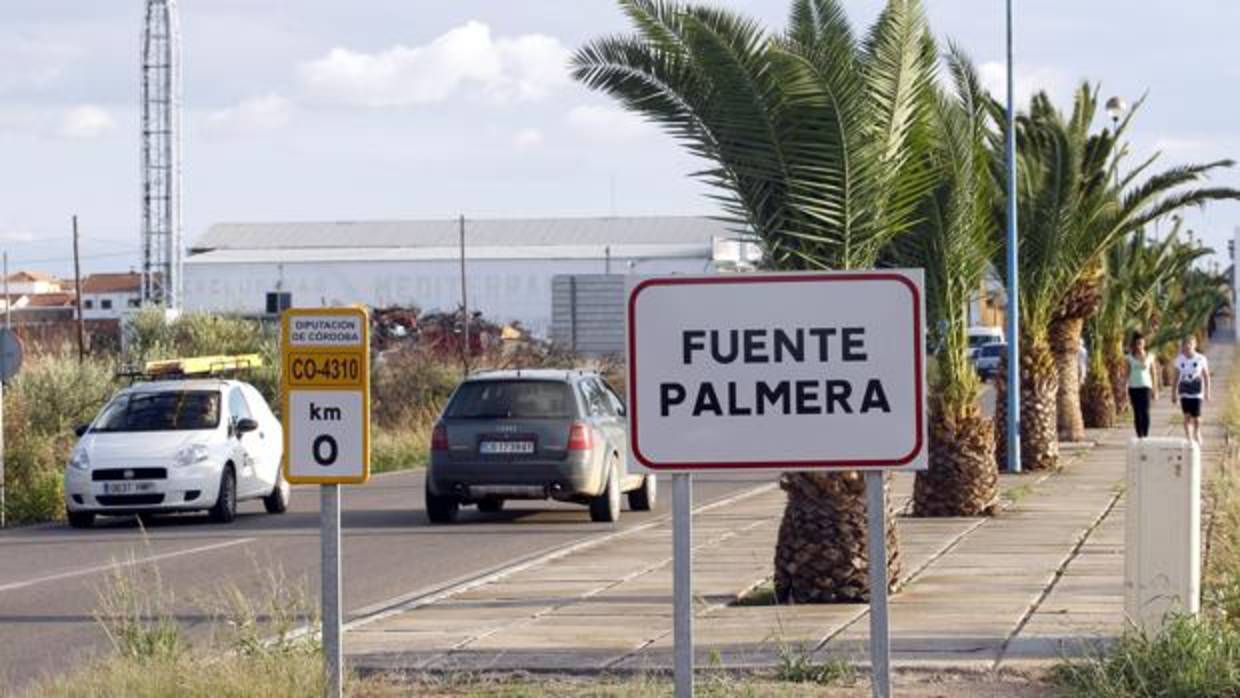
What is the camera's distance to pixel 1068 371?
35.6 m

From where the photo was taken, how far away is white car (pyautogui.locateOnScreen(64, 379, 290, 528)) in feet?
76.2

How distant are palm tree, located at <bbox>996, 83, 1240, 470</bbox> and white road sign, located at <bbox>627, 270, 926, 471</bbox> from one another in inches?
879

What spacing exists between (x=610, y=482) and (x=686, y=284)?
15187mm

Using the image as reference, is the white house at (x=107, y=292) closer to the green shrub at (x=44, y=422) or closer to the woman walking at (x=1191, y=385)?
the green shrub at (x=44, y=422)

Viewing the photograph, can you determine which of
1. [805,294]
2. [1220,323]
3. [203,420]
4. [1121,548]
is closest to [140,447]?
[203,420]

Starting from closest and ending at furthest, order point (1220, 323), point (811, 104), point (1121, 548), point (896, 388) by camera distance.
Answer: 1. point (896, 388)
2. point (811, 104)
3. point (1121, 548)
4. point (1220, 323)

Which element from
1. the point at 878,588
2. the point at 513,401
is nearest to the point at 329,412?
the point at 878,588

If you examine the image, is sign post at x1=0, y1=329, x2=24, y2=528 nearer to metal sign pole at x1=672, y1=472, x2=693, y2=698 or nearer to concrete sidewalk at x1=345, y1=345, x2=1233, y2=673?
concrete sidewalk at x1=345, y1=345, x2=1233, y2=673

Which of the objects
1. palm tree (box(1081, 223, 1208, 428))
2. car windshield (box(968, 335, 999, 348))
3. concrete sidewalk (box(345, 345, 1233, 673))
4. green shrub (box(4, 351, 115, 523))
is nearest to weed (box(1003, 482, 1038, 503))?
concrete sidewalk (box(345, 345, 1233, 673))

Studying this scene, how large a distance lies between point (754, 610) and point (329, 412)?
5.65 meters

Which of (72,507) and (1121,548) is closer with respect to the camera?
(1121,548)

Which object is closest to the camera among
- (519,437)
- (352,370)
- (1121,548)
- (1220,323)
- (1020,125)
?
(352,370)

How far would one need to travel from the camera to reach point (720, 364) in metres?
7.95

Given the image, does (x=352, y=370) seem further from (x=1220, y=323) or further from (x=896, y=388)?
(x=1220, y=323)
